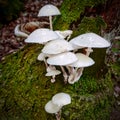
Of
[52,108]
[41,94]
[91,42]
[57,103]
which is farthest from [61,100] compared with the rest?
[91,42]

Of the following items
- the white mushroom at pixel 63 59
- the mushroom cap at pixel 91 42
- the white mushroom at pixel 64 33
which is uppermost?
the mushroom cap at pixel 91 42

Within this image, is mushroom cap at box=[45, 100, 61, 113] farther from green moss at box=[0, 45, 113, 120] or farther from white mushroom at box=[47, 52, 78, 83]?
white mushroom at box=[47, 52, 78, 83]

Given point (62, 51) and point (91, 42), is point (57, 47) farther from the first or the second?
point (91, 42)

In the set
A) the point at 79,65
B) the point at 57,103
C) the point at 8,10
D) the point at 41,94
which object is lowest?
the point at 8,10

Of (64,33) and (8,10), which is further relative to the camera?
(8,10)

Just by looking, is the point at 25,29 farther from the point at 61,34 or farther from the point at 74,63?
the point at 74,63

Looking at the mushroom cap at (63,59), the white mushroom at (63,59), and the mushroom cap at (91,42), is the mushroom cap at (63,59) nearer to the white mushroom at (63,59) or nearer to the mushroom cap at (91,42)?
the white mushroom at (63,59)

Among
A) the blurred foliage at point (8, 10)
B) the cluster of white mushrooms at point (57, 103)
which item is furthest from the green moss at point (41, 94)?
the blurred foliage at point (8, 10)
